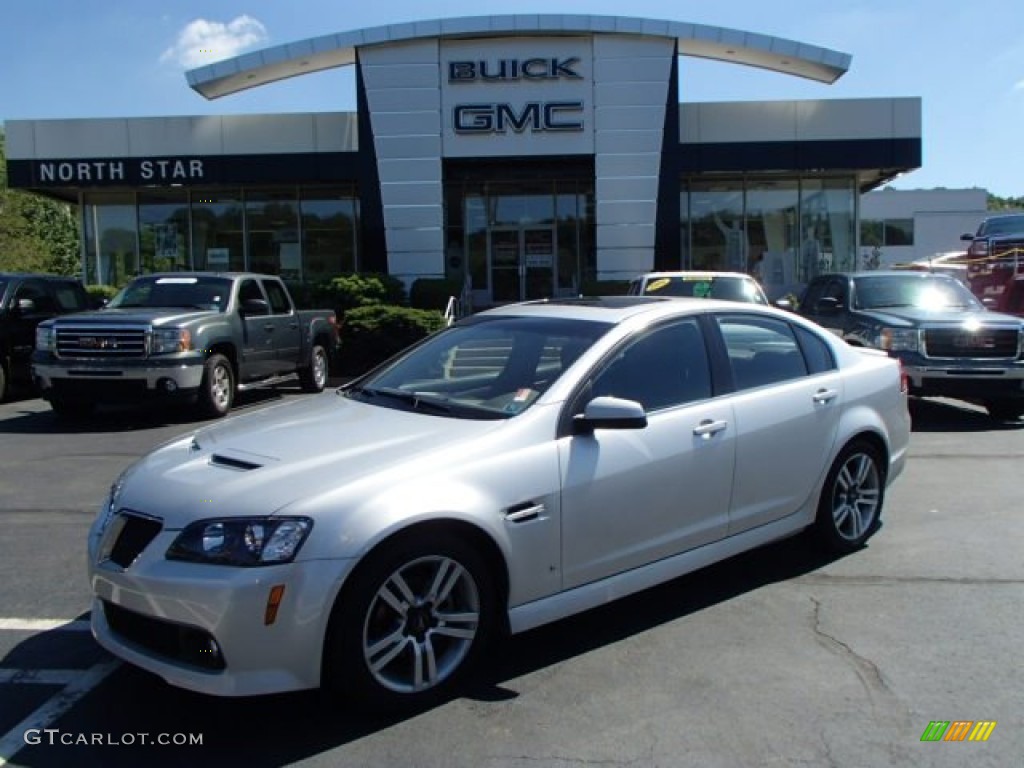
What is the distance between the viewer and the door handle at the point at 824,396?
5.25 metres

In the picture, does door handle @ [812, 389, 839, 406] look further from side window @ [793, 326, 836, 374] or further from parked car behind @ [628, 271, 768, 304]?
parked car behind @ [628, 271, 768, 304]

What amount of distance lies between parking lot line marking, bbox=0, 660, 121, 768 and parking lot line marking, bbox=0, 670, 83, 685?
4cm

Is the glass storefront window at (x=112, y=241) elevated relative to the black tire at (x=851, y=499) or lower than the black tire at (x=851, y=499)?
elevated

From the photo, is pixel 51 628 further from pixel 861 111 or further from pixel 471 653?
pixel 861 111

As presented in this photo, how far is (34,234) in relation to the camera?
59.1 meters

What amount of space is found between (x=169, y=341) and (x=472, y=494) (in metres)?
8.23

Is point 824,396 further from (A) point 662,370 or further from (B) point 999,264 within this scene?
(B) point 999,264

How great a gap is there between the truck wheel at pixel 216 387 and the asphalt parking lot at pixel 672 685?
5378mm

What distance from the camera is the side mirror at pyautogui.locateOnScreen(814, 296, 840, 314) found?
1211 centimetres

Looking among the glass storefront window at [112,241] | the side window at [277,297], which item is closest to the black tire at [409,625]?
the side window at [277,297]

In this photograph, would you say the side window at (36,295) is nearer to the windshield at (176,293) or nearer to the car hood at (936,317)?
the windshield at (176,293)

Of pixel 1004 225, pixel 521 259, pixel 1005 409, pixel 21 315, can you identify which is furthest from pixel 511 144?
pixel 1005 409

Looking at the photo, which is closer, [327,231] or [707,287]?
[707,287]

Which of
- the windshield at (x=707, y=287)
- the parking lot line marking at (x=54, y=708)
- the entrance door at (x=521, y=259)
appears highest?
the entrance door at (x=521, y=259)
